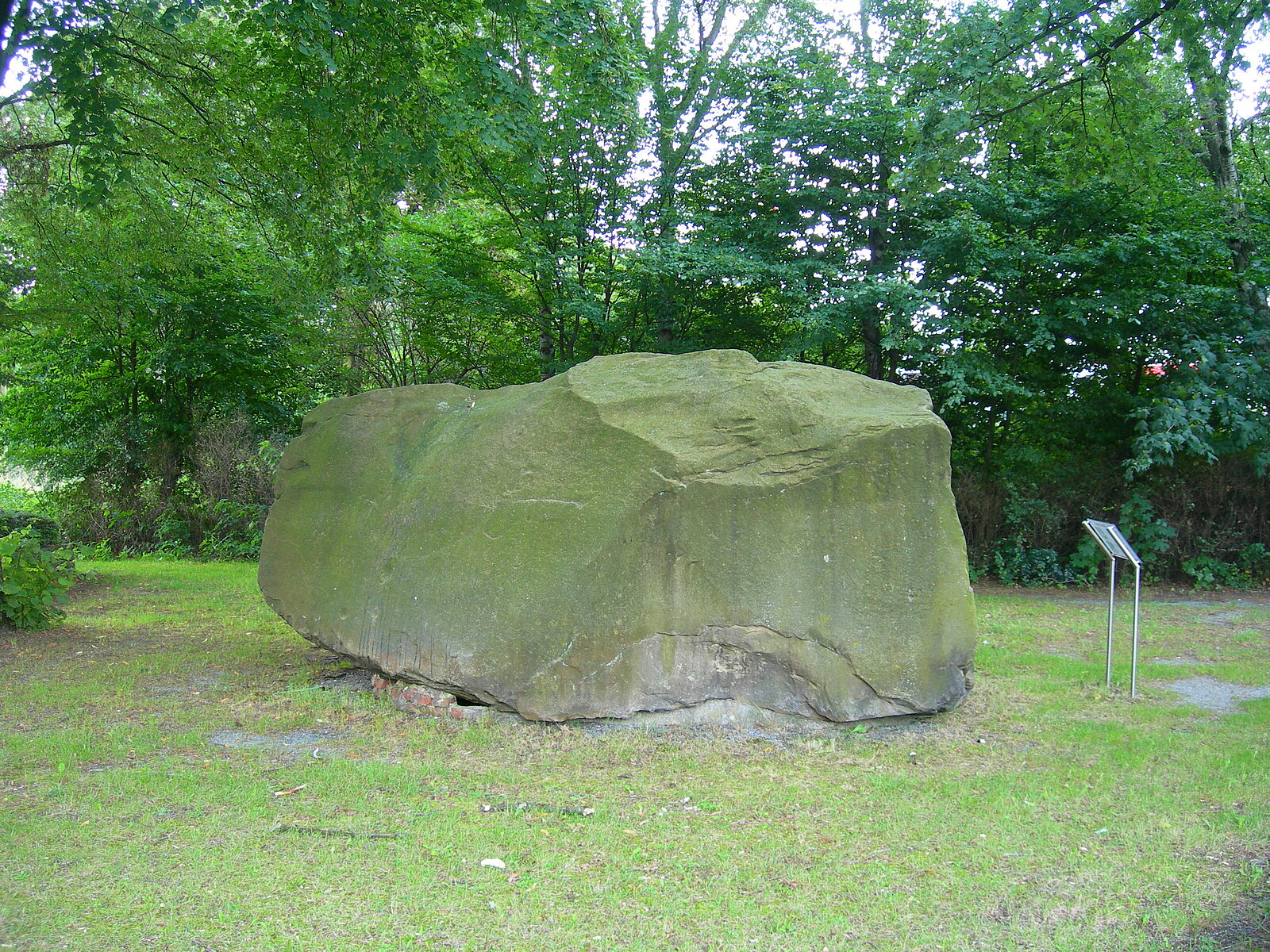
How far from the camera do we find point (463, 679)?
18.9 ft

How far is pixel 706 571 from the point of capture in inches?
221

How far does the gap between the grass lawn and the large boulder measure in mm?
342

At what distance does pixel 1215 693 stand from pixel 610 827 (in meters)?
5.28

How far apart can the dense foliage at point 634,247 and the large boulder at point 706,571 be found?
10.0 ft

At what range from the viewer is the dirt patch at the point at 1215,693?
662 cm

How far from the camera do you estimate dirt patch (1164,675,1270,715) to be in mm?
6617

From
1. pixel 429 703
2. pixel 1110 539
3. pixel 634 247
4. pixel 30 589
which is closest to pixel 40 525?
pixel 30 589

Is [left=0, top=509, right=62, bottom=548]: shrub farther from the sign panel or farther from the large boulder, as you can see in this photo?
the sign panel

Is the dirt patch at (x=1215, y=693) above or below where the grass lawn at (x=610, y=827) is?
above

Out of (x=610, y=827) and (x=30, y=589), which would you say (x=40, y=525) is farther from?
(x=610, y=827)

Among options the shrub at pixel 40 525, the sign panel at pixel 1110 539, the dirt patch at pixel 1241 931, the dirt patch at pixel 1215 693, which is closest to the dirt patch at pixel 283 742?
the dirt patch at pixel 1241 931

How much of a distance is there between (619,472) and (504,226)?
27.2 ft

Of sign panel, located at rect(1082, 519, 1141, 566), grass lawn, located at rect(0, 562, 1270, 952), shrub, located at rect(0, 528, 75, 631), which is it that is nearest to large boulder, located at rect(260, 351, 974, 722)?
grass lawn, located at rect(0, 562, 1270, 952)

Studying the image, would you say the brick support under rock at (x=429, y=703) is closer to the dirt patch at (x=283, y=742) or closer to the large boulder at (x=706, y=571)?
the large boulder at (x=706, y=571)
